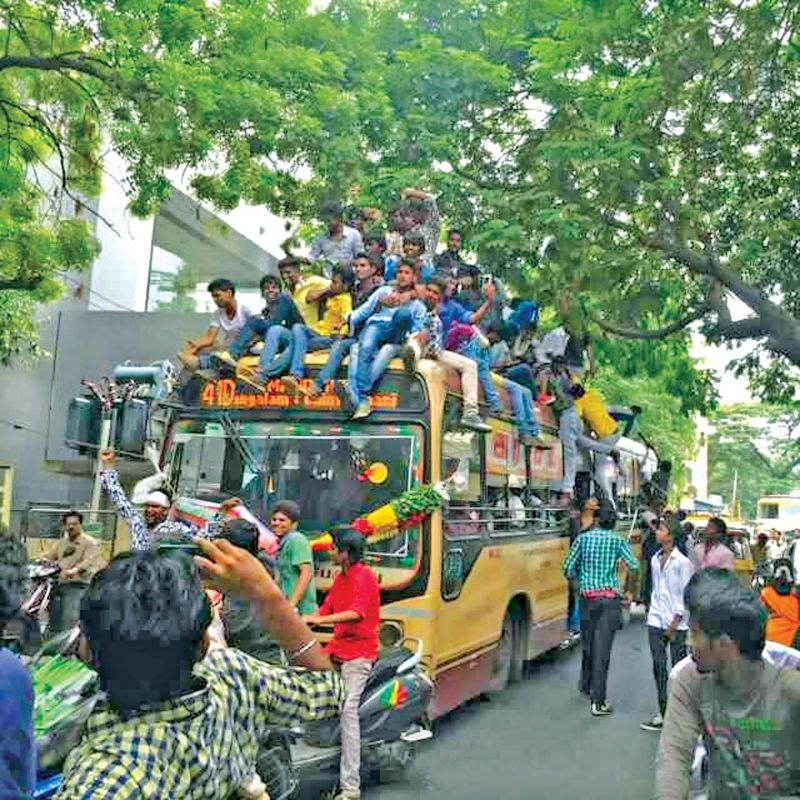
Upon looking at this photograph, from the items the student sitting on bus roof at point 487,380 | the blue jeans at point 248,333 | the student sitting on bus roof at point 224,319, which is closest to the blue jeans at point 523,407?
the student sitting on bus roof at point 487,380

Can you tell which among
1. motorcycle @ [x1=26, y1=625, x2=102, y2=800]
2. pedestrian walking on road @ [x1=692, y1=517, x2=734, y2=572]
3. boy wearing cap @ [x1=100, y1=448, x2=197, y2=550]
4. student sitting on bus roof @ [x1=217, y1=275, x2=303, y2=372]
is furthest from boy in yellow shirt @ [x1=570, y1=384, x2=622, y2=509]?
motorcycle @ [x1=26, y1=625, x2=102, y2=800]

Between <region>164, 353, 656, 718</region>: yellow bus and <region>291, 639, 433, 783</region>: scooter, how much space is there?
1.84 feet

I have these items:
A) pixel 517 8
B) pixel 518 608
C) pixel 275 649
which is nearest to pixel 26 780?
pixel 275 649

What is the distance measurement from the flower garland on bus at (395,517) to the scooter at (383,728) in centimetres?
82

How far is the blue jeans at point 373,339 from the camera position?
25.1 feet

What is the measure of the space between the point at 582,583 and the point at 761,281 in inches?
274

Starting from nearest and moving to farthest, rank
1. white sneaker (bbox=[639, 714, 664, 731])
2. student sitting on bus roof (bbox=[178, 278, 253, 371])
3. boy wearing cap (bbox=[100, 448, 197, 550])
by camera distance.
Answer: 1. boy wearing cap (bbox=[100, 448, 197, 550])
2. white sneaker (bbox=[639, 714, 664, 731])
3. student sitting on bus roof (bbox=[178, 278, 253, 371])

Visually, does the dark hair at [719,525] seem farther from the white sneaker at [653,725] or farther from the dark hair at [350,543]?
the dark hair at [350,543]

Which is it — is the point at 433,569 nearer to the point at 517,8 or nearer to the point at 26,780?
the point at 26,780

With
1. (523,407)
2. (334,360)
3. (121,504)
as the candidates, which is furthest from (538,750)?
(121,504)

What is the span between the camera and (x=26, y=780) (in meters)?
2.39

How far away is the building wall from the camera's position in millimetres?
20109

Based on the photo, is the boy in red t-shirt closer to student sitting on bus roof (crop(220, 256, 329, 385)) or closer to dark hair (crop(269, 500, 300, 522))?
dark hair (crop(269, 500, 300, 522))

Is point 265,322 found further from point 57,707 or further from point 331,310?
point 57,707
